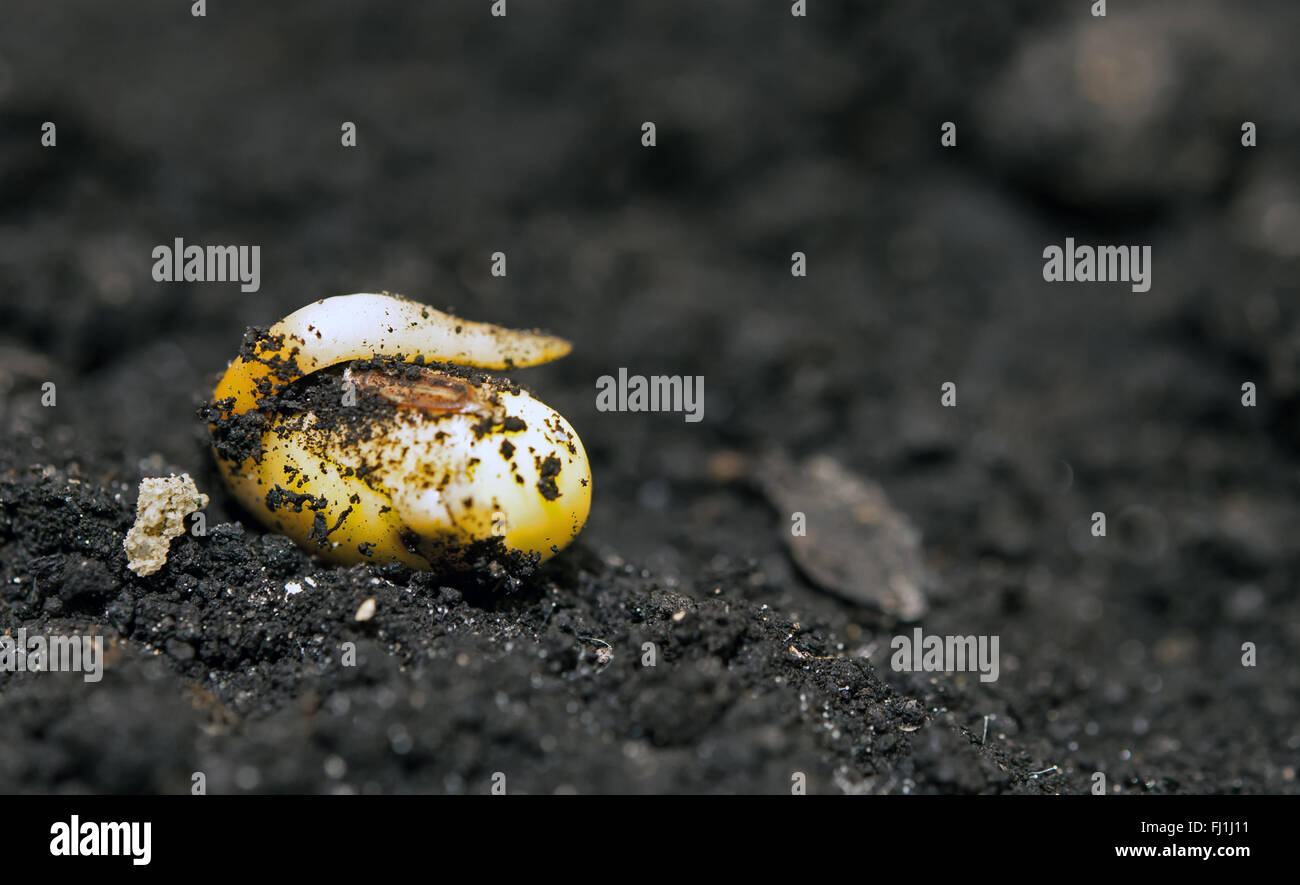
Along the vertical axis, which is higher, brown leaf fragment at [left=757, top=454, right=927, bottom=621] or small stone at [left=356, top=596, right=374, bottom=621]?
brown leaf fragment at [left=757, top=454, right=927, bottom=621]

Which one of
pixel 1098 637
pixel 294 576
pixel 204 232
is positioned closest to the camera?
pixel 294 576

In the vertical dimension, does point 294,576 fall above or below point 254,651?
above

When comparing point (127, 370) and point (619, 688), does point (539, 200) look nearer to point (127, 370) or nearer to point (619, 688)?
point (127, 370)

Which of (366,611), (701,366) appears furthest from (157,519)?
(701,366)

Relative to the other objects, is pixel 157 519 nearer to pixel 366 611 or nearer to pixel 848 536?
pixel 366 611

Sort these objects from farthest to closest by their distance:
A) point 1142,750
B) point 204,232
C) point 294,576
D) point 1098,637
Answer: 1. point 204,232
2. point 1098,637
3. point 1142,750
4. point 294,576

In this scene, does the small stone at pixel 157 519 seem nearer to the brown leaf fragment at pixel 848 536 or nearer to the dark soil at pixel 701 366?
the dark soil at pixel 701 366

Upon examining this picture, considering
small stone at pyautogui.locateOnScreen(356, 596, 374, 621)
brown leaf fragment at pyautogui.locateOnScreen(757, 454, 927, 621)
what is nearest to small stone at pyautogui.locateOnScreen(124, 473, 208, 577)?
small stone at pyautogui.locateOnScreen(356, 596, 374, 621)

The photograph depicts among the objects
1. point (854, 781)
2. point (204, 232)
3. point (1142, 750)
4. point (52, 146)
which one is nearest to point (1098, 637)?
point (1142, 750)

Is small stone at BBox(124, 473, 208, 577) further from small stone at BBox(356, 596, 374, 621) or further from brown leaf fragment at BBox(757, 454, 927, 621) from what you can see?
brown leaf fragment at BBox(757, 454, 927, 621)

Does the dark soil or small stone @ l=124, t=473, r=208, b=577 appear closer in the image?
the dark soil
